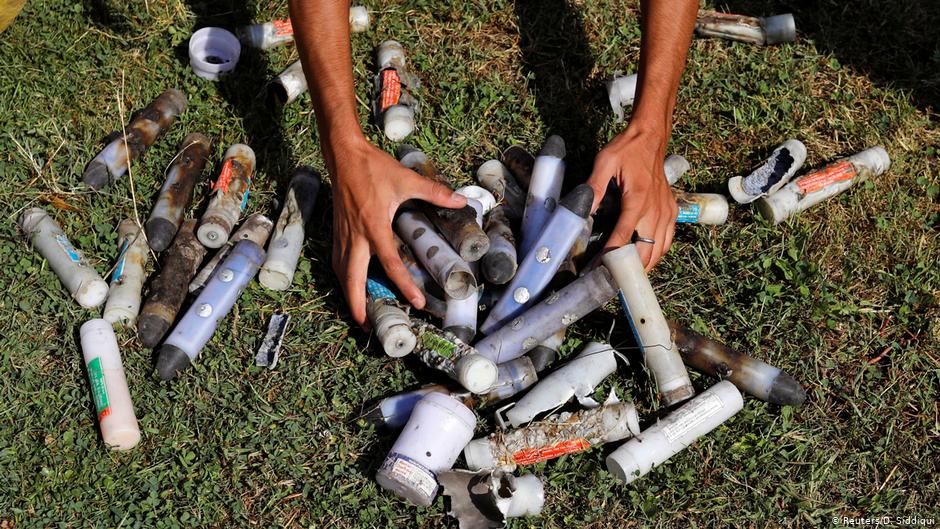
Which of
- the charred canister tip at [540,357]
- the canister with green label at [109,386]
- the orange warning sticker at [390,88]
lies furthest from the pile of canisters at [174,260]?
the charred canister tip at [540,357]

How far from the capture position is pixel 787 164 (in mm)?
4957

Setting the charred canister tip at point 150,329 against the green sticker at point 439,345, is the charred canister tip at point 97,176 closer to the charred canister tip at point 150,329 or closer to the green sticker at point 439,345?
the charred canister tip at point 150,329

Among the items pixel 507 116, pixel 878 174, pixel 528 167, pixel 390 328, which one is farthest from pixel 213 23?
pixel 878 174

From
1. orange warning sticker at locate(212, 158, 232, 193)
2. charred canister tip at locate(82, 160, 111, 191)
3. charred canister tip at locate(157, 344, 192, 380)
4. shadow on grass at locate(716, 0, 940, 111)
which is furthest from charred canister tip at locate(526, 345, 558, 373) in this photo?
shadow on grass at locate(716, 0, 940, 111)

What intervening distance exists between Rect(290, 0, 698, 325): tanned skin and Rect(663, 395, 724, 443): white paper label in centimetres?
68

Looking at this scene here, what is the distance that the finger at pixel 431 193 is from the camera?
3904mm

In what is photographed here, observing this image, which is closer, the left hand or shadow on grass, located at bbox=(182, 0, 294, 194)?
the left hand

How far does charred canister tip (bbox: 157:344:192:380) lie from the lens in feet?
13.5

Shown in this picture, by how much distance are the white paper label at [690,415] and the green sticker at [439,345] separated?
→ 98 centimetres

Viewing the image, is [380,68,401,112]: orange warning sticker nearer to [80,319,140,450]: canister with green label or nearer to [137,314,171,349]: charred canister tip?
[137,314,171,349]: charred canister tip

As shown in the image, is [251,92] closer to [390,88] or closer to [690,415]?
[390,88]

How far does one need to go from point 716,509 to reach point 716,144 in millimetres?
2228

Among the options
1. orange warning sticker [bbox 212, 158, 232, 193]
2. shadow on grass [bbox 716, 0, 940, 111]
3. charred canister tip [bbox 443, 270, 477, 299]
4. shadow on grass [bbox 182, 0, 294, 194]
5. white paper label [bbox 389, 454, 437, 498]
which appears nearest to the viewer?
white paper label [bbox 389, 454, 437, 498]

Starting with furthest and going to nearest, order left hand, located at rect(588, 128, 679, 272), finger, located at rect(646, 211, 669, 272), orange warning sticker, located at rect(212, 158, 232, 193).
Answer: orange warning sticker, located at rect(212, 158, 232, 193)
finger, located at rect(646, 211, 669, 272)
left hand, located at rect(588, 128, 679, 272)
